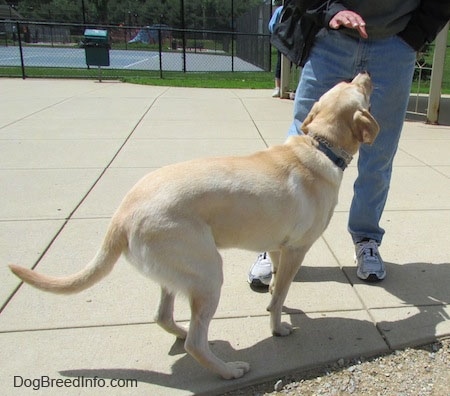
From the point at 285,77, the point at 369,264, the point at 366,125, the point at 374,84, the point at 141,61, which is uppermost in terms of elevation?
the point at 374,84

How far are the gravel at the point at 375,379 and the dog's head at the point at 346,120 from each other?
3.77 ft

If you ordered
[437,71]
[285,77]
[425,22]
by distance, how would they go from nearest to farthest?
1. [425,22]
2. [437,71]
3. [285,77]

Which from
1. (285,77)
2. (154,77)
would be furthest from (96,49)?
(285,77)

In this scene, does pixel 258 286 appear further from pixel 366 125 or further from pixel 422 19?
pixel 422 19

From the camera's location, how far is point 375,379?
2.27 m

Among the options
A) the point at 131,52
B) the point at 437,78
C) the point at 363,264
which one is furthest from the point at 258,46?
the point at 363,264

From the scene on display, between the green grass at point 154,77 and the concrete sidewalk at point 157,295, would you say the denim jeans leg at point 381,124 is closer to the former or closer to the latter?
the concrete sidewalk at point 157,295

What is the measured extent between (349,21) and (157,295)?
201 cm

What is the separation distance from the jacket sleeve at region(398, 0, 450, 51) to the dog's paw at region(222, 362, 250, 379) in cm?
222

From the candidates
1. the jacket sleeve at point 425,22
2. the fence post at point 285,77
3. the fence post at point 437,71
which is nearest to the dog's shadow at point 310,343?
the jacket sleeve at point 425,22

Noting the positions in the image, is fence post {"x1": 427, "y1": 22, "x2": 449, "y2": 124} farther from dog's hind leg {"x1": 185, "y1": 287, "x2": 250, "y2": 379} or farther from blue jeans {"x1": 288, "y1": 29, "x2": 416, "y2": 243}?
dog's hind leg {"x1": 185, "y1": 287, "x2": 250, "y2": 379}

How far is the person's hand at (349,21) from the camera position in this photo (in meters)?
2.62

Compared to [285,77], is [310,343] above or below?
below

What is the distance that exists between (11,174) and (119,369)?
3580 millimetres
